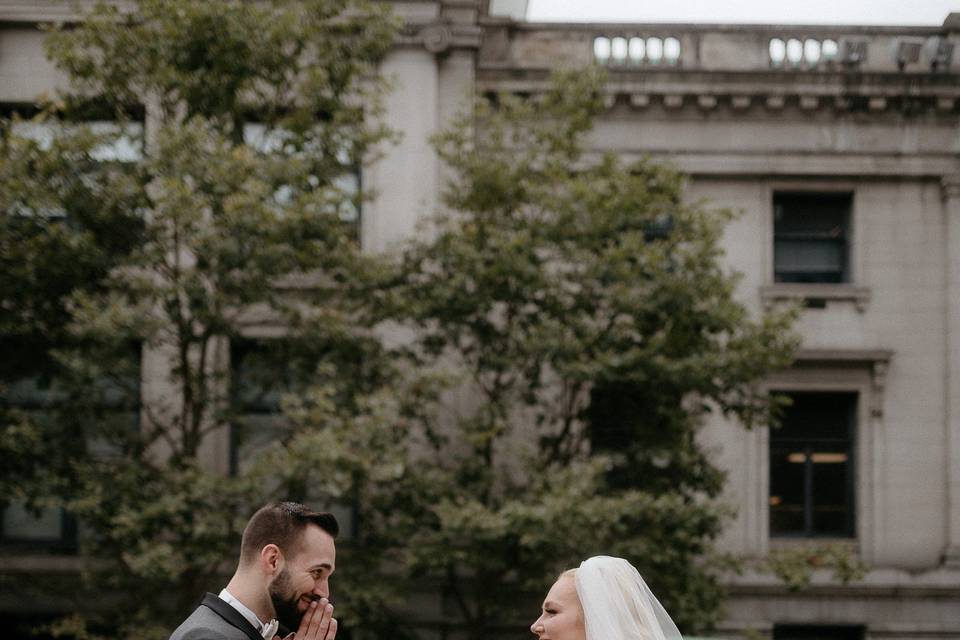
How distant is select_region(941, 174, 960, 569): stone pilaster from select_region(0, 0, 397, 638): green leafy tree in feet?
31.6

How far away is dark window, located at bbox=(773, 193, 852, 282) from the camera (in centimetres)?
2034

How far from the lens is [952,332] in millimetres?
19859

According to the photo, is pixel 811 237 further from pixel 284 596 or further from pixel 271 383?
pixel 284 596

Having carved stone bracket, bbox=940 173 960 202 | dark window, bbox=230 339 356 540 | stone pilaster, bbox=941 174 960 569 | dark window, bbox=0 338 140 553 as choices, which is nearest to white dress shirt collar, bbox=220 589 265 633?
dark window, bbox=230 339 356 540

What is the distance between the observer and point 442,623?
713 inches

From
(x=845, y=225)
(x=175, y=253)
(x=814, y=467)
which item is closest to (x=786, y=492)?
(x=814, y=467)

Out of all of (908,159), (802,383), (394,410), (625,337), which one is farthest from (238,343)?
(908,159)

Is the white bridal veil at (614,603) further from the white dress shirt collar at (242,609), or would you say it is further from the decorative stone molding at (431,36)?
the decorative stone molding at (431,36)

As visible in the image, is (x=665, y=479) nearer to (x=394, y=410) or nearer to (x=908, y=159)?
(x=394, y=410)

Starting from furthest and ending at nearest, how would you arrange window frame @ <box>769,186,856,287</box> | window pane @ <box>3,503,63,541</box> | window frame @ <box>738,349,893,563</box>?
window frame @ <box>769,186,856,287</box> < window frame @ <box>738,349,893,563</box> < window pane @ <box>3,503,63,541</box>

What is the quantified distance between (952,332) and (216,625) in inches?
676

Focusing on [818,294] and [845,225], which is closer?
[818,294]

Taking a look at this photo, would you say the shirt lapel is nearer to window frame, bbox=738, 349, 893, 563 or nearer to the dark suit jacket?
the dark suit jacket

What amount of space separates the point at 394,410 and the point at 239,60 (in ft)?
14.5
